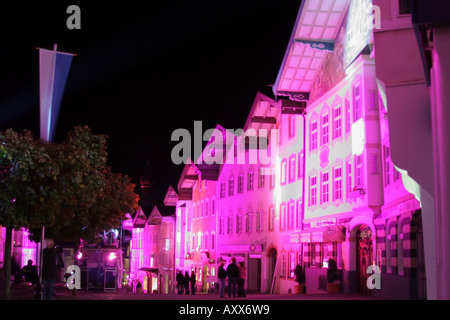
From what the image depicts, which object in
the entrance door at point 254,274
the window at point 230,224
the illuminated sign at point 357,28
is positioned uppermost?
the illuminated sign at point 357,28

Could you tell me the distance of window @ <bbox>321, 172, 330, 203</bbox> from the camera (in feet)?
108

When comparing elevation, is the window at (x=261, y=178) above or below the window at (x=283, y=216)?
above

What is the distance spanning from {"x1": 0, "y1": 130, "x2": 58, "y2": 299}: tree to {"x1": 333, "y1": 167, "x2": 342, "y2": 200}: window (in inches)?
588

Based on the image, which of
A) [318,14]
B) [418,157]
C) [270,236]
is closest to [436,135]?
[418,157]

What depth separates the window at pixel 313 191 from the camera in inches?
1371

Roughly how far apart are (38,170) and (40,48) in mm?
4705

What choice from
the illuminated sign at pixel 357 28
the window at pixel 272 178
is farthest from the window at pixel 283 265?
the illuminated sign at pixel 357 28

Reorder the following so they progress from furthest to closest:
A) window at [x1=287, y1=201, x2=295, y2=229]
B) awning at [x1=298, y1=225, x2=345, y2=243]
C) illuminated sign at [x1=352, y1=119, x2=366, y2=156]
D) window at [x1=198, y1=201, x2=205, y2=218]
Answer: window at [x1=198, y1=201, x2=205, y2=218], window at [x1=287, y1=201, x2=295, y2=229], awning at [x1=298, y1=225, x2=345, y2=243], illuminated sign at [x1=352, y1=119, x2=366, y2=156]

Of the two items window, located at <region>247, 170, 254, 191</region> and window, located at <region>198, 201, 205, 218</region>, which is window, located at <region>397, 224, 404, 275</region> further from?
window, located at <region>198, 201, 205, 218</region>

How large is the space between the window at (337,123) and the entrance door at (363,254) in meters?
5.13

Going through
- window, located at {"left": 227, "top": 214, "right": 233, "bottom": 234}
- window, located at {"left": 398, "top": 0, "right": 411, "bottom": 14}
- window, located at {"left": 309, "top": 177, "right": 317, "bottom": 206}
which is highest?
window, located at {"left": 398, "top": 0, "right": 411, "bottom": 14}

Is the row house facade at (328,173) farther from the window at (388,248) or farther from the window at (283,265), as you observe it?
the window at (283,265)

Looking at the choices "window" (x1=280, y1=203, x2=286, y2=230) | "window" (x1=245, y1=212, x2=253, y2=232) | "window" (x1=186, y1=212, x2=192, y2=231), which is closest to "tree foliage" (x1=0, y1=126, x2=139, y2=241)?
"window" (x1=280, y1=203, x2=286, y2=230)
